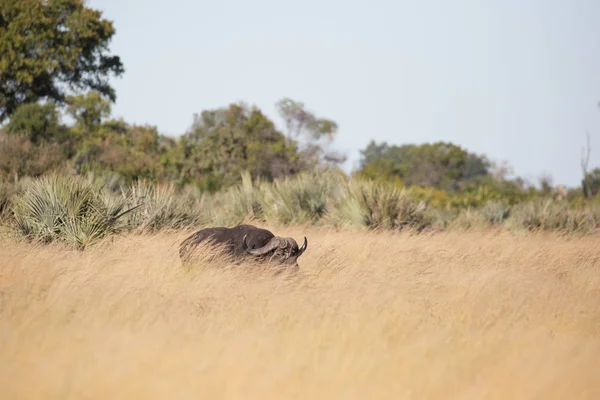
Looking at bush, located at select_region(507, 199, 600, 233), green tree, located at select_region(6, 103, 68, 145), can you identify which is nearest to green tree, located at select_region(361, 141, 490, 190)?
green tree, located at select_region(6, 103, 68, 145)

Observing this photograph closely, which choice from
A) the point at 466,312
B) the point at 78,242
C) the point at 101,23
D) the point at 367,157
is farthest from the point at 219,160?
the point at 367,157

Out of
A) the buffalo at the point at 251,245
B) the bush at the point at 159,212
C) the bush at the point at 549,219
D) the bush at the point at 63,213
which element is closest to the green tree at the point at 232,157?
the bush at the point at 549,219

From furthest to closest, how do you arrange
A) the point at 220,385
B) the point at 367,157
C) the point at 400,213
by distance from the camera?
the point at 367,157, the point at 400,213, the point at 220,385

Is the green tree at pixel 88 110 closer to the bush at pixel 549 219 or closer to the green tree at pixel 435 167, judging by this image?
the green tree at pixel 435 167

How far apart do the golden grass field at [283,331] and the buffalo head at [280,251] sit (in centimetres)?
32

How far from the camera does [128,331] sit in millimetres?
6371

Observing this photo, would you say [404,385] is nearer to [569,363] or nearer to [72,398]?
[569,363]

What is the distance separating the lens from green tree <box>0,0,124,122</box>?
36875 millimetres

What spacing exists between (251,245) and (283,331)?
321 cm

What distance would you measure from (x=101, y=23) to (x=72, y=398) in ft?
121

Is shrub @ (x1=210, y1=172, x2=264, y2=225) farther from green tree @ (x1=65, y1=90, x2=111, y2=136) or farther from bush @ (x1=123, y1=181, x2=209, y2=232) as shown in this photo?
green tree @ (x1=65, y1=90, x2=111, y2=136)

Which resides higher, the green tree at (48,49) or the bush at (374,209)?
the green tree at (48,49)

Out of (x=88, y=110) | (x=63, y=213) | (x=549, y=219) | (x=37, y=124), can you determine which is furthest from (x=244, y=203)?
(x=88, y=110)

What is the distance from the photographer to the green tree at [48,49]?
36875 millimetres
